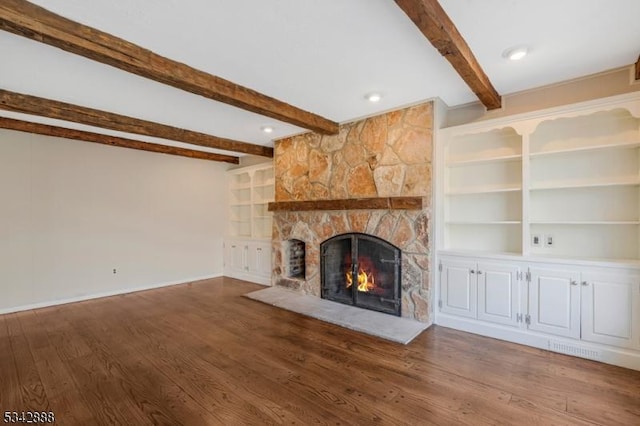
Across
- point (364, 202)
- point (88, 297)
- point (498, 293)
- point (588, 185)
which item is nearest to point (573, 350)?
point (498, 293)

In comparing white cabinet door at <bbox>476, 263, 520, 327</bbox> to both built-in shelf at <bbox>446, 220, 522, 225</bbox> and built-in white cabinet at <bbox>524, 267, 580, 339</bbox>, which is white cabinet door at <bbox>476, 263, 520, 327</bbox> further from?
built-in shelf at <bbox>446, 220, 522, 225</bbox>

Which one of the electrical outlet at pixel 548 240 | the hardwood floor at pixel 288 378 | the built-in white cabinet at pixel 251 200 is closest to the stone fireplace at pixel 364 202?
the hardwood floor at pixel 288 378

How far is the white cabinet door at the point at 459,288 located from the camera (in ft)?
11.1

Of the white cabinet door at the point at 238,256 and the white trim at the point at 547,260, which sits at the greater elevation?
the white trim at the point at 547,260

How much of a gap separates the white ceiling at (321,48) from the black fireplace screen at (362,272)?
74.9 inches

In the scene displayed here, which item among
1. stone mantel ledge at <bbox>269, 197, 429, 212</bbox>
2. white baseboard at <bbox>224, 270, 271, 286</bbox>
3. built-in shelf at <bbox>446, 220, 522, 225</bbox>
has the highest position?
stone mantel ledge at <bbox>269, 197, 429, 212</bbox>

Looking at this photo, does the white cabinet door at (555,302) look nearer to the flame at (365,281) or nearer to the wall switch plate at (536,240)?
the wall switch plate at (536,240)

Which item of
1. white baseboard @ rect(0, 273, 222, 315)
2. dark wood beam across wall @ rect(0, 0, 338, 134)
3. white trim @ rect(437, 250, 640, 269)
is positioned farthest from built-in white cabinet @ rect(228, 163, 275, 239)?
white trim @ rect(437, 250, 640, 269)

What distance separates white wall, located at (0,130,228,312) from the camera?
14.1 ft

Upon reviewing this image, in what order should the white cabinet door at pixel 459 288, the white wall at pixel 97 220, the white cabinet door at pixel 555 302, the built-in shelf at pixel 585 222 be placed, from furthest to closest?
1. the white wall at pixel 97 220
2. the white cabinet door at pixel 459 288
3. the white cabinet door at pixel 555 302
4. the built-in shelf at pixel 585 222

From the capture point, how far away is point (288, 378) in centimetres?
248

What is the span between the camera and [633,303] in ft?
8.45

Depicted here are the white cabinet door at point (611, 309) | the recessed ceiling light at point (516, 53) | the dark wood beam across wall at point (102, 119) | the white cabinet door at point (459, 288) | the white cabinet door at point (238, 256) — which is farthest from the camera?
the white cabinet door at point (238, 256)

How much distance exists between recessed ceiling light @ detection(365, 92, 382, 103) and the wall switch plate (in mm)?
2322
